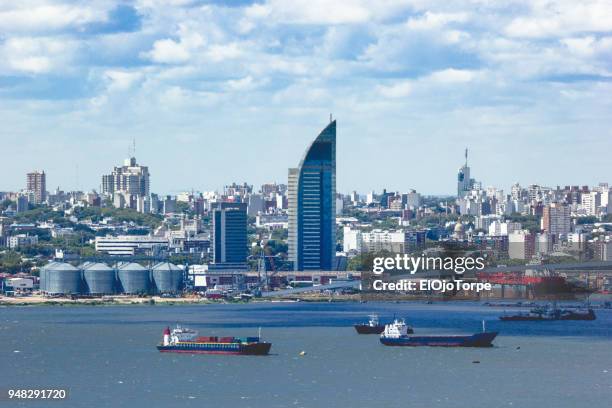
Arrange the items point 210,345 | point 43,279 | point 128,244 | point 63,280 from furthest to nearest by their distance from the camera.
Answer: point 128,244, point 43,279, point 63,280, point 210,345

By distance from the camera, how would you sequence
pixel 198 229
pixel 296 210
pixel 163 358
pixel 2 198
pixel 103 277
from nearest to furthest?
pixel 163 358 → pixel 103 277 → pixel 296 210 → pixel 198 229 → pixel 2 198

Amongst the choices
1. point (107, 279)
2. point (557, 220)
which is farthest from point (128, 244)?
point (557, 220)

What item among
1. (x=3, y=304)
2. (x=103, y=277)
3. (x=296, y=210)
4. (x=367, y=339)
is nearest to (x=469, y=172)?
(x=296, y=210)

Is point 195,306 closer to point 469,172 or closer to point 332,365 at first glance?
point 332,365

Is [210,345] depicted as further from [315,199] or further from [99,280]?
[315,199]

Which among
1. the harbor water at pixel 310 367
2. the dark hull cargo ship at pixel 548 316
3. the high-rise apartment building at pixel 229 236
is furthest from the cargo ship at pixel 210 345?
the high-rise apartment building at pixel 229 236

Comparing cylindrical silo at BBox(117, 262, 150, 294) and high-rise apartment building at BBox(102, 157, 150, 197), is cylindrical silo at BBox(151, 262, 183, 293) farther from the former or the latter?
high-rise apartment building at BBox(102, 157, 150, 197)

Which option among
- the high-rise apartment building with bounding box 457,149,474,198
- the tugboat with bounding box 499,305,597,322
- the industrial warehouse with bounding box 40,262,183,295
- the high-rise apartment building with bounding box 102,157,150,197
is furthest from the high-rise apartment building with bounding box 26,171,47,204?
the tugboat with bounding box 499,305,597,322
